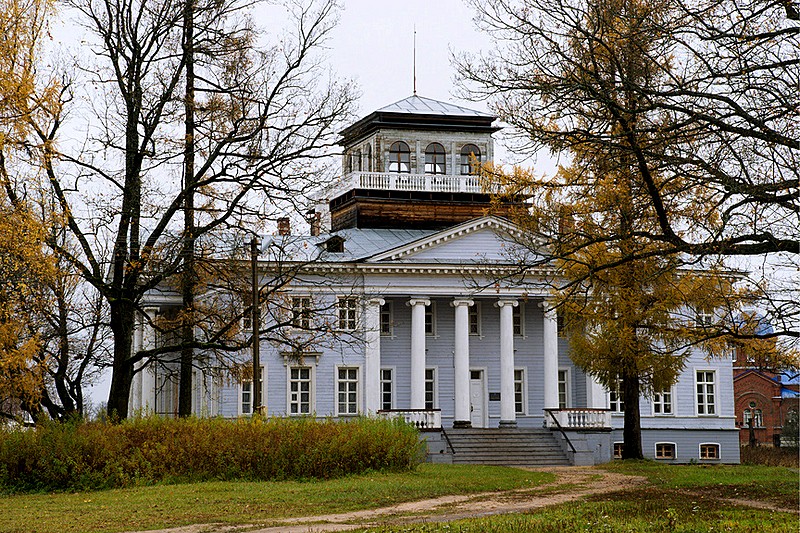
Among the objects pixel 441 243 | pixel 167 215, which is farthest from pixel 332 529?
pixel 441 243

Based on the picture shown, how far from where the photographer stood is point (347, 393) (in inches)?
1711

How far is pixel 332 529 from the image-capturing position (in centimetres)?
1523

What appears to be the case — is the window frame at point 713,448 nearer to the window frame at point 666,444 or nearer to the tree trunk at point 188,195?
the window frame at point 666,444

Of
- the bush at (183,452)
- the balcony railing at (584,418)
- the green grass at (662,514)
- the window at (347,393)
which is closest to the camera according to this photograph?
the green grass at (662,514)

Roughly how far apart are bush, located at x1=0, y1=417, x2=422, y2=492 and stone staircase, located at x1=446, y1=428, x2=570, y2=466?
489 inches

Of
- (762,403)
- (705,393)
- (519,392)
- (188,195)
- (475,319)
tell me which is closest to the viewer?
(188,195)

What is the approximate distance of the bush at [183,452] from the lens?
2317 centimetres

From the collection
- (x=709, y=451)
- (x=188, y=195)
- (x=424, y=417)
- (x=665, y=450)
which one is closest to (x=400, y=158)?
(x=424, y=417)

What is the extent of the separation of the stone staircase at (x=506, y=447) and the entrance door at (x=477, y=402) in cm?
375

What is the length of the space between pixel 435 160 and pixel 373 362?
32.8 ft

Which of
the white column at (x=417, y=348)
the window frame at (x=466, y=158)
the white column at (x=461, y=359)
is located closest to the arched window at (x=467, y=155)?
the window frame at (x=466, y=158)

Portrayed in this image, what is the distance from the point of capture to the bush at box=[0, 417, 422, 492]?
912 inches

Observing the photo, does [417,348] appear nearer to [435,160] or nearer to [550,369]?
[550,369]

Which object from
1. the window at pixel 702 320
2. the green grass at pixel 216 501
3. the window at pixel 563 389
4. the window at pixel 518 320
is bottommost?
the green grass at pixel 216 501
